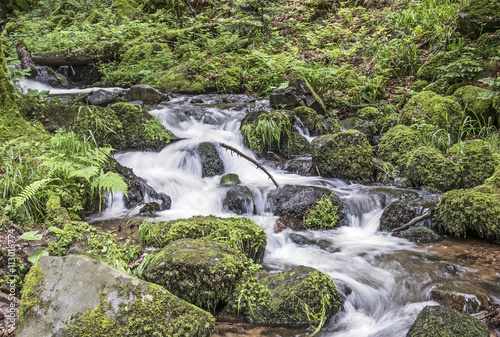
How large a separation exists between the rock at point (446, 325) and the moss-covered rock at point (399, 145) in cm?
461

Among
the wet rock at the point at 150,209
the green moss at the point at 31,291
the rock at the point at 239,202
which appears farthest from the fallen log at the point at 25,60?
the green moss at the point at 31,291

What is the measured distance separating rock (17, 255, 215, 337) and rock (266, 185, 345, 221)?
10.5 ft

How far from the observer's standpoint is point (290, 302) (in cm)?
316

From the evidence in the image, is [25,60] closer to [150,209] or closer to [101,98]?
[101,98]

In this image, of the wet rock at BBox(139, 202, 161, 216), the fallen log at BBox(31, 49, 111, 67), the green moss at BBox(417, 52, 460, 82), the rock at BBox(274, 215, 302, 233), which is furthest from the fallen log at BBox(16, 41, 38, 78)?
the green moss at BBox(417, 52, 460, 82)

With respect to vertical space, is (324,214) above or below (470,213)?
below

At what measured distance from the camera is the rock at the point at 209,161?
7332mm

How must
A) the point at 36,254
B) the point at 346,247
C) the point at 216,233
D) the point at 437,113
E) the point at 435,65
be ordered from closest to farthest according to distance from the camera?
1. the point at 36,254
2. the point at 216,233
3. the point at 346,247
4. the point at 437,113
5. the point at 435,65

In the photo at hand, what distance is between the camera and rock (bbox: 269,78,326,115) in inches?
359

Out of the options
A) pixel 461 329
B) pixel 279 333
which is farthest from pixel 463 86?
pixel 279 333

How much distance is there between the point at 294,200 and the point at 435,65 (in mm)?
6195

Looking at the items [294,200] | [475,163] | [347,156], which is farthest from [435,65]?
[294,200]

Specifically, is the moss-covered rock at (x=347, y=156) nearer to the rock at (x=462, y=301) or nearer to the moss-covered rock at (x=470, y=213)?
the moss-covered rock at (x=470, y=213)

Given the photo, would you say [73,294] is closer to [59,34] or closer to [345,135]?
[345,135]
